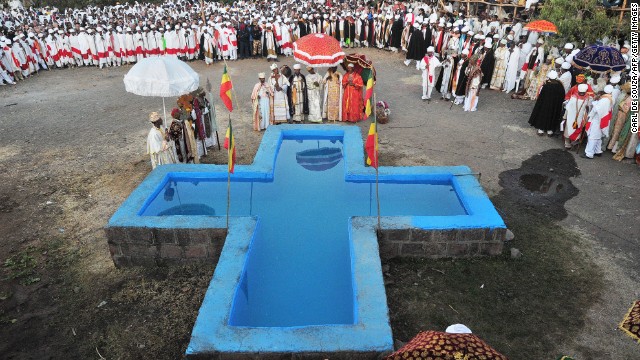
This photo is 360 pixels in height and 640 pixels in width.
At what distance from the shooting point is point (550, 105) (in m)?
10.6

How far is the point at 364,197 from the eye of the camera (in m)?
7.80

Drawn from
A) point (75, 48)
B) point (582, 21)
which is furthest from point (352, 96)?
point (75, 48)

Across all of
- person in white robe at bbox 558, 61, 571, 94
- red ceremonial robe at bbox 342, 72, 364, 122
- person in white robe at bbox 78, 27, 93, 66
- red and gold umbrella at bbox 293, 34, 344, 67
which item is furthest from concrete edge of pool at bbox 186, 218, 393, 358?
person in white robe at bbox 78, 27, 93, 66

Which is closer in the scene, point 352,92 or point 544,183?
point 544,183

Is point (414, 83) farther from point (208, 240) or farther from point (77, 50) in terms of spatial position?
point (77, 50)

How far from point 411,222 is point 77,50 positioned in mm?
16858

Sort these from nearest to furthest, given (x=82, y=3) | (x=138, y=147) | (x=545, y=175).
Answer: (x=545, y=175) < (x=138, y=147) < (x=82, y=3)

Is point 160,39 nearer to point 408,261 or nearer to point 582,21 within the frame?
point 582,21

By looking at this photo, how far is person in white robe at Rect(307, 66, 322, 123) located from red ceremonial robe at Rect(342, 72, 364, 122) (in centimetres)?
65

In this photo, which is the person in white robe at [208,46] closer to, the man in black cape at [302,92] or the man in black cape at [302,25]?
the man in black cape at [302,25]

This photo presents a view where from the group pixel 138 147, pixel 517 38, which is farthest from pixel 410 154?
pixel 517 38

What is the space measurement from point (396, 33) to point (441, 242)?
1389 cm

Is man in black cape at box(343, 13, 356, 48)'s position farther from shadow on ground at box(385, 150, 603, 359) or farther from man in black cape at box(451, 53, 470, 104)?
shadow on ground at box(385, 150, 603, 359)

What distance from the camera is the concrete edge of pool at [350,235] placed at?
457cm
